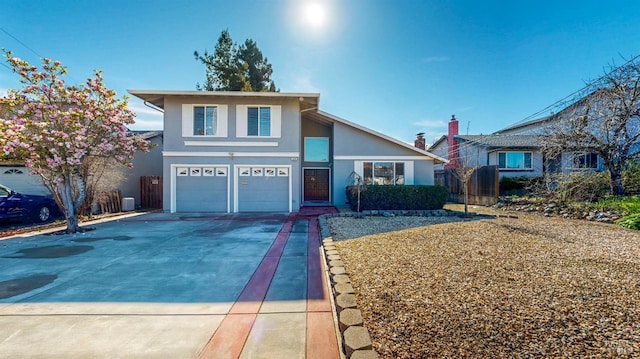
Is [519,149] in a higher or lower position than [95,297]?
higher

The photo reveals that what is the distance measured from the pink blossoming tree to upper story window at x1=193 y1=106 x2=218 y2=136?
3918mm

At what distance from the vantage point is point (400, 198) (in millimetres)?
12523

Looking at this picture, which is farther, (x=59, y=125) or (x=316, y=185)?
(x=316, y=185)

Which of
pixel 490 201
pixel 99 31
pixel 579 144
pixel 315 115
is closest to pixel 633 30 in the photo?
pixel 579 144

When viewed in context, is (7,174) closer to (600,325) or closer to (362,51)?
(362,51)

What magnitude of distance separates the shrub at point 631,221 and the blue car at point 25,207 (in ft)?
61.4

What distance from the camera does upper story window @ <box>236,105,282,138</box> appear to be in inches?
503

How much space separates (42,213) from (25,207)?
2.10ft

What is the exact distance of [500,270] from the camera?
4293 mm

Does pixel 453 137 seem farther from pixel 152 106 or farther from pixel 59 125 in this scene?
pixel 59 125

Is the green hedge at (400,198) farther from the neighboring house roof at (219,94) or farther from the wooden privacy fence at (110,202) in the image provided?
the wooden privacy fence at (110,202)

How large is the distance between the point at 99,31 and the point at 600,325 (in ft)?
51.0

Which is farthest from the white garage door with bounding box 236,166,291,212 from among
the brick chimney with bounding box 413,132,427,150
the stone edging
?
the brick chimney with bounding box 413,132,427,150

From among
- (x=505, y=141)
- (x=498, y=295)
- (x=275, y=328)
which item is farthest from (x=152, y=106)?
(x=505, y=141)
